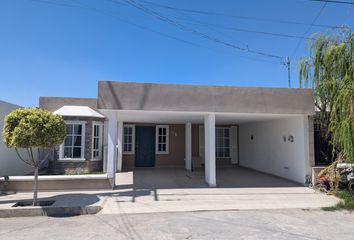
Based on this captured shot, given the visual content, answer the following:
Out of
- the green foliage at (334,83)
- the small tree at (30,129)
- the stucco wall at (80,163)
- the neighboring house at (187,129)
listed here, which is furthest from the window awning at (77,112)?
the green foliage at (334,83)

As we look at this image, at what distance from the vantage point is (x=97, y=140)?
13.5 metres

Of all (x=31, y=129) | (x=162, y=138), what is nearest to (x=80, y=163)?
(x=162, y=138)

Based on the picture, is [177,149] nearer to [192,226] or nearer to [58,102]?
[58,102]

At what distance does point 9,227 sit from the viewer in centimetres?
572

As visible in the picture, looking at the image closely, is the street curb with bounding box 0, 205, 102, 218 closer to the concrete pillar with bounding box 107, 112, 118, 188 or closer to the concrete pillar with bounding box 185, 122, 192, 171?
the concrete pillar with bounding box 107, 112, 118, 188

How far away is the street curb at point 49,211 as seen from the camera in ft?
21.9

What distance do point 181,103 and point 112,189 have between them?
13.0 feet

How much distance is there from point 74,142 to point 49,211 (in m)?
6.28

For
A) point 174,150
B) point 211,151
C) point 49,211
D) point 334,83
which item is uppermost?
point 334,83

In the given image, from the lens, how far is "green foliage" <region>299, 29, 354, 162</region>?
7.88 meters

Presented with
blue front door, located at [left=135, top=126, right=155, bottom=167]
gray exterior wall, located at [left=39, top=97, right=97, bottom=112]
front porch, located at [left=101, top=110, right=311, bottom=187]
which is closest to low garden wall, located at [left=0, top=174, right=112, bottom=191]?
front porch, located at [left=101, top=110, right=311, bottom=187]

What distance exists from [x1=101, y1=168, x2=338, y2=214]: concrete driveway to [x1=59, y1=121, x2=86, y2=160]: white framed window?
291 centimetres

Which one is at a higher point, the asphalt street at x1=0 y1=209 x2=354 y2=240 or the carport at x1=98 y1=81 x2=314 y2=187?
the carport at x1=98 y1=81 x2=314 y2=187

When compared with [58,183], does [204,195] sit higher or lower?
lower
